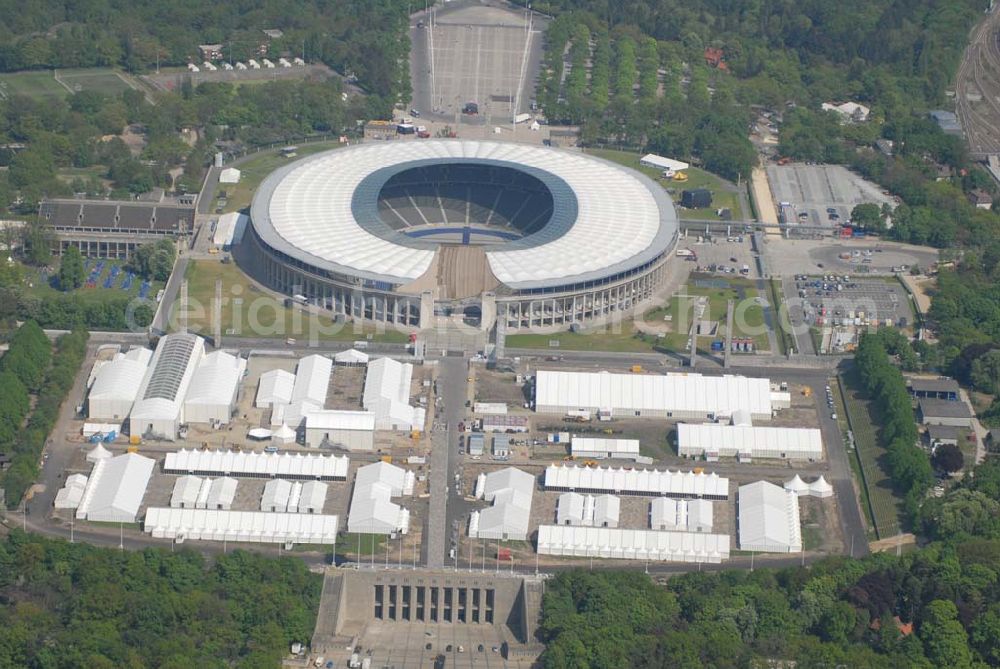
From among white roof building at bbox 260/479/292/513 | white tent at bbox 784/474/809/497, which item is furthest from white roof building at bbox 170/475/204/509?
white tent at bbox 784/474/809/497

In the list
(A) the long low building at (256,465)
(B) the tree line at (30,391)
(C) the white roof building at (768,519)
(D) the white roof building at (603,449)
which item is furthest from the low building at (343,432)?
(C) the white roof building at (768,519)

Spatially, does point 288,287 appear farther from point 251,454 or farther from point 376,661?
point 376,661

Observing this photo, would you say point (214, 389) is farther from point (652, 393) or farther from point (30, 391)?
point (652, 393)

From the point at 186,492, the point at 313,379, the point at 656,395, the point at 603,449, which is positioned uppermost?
the point at 313,379

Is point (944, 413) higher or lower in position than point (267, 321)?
lower

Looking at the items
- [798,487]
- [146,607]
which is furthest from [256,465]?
[798,487]

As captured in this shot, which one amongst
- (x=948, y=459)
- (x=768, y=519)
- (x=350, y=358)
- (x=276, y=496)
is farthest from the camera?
(x=350, y=358)

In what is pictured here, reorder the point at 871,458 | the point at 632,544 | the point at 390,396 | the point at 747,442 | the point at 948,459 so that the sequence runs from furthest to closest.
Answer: the point at 390,396
the point at 747,442
the point at 871,458
the point at 948,459
the point at 632,544
